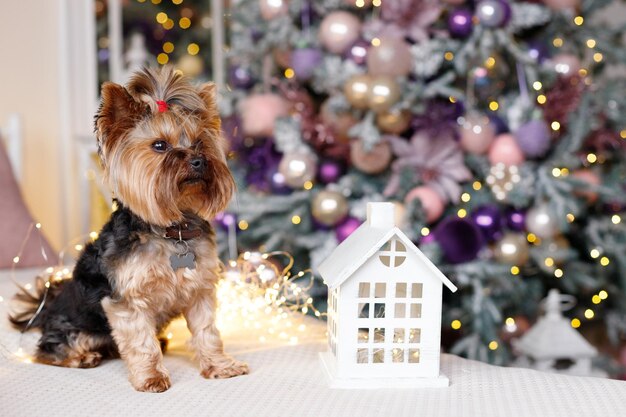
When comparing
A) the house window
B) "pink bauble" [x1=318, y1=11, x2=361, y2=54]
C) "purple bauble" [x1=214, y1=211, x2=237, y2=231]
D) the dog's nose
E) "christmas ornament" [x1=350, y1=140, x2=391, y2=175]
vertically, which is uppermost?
"pink bauble" [x1=318, y1=11, x2=361, y2=54]

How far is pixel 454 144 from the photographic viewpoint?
2.57 metres

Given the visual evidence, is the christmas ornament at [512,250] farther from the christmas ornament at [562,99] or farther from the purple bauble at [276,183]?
the purple bauble at [276,183]

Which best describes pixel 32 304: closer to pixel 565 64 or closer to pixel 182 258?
pixel 182 258

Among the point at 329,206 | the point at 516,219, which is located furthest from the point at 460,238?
the point at 329,206

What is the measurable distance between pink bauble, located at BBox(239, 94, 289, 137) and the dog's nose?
1263 millimetres

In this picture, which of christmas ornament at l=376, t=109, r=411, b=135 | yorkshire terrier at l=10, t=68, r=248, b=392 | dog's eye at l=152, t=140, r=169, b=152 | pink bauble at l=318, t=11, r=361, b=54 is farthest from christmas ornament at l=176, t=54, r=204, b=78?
dog's eye at l=152, t=140, r=169, b=152

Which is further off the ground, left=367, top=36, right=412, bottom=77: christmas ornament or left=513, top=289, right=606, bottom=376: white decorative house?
left=367, top=36, right=412, bottom=77: christmas ornament

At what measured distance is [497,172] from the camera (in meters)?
2.54

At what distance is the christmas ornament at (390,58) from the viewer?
244cm

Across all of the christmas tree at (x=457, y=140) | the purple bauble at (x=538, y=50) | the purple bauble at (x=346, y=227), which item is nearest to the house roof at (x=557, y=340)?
the christmas tree at (x=457, y=140)

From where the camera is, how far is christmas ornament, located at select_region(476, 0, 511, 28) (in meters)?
2.48

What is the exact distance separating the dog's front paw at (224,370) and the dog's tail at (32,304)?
60cm

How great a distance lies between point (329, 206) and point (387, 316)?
1.13 metres

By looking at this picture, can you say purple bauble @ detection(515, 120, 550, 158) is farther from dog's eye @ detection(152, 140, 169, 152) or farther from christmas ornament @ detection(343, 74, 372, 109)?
dog's eye @ detection(152, 140, 169, 152)
